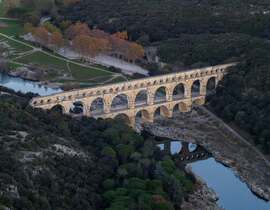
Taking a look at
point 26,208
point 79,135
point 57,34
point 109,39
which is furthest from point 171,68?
point 26,208

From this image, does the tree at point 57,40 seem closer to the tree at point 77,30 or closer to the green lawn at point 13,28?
the tree at point 77,30

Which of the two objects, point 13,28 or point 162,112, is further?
point 13,28

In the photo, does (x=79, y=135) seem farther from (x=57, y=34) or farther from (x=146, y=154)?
(x=57, y=34)

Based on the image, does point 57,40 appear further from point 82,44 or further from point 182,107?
point 182,107

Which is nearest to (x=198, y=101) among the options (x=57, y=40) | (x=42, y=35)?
(x=57, y=40)

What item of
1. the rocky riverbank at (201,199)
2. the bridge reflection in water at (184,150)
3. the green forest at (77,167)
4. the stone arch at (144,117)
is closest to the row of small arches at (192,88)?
the stone arch at (144,117)

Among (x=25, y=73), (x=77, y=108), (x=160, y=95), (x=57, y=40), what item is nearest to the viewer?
(x=77, y=108)

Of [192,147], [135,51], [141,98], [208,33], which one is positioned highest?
[208,33]

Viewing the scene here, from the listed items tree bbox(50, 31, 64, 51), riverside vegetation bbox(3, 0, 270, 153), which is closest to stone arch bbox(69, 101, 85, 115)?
riverside vegetation bbox(3, 0, 270, 153)
